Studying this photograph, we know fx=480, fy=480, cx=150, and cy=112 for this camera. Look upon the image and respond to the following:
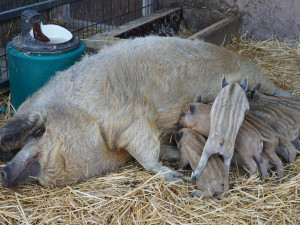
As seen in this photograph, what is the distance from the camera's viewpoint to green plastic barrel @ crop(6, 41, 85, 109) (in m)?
3.87

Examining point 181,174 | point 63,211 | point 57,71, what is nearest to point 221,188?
point 181,174

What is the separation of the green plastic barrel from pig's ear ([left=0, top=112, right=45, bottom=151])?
2.66 ft

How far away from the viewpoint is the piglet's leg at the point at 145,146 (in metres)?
3.46

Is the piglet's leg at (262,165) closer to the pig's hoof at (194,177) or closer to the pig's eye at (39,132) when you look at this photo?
the pig's hoof at (194,177)

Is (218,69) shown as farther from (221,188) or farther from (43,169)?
(43,169)

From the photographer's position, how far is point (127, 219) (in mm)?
3064

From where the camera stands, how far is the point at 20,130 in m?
3.09

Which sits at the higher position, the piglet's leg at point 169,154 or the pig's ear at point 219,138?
the pig's ear at point 219,138

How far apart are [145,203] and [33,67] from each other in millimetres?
1510

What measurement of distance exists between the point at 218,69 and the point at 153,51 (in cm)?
63

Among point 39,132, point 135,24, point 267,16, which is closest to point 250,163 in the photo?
point 39,132

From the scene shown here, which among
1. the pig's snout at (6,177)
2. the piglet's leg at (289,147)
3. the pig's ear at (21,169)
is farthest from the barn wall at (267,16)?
the pig's snout at (6,177)

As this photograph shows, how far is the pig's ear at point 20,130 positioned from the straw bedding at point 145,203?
379 millimetres

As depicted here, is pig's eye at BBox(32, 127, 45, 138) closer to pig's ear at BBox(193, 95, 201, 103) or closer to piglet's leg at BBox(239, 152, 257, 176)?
Result: pig's ear at BBox(193, 95, 201, 103)
